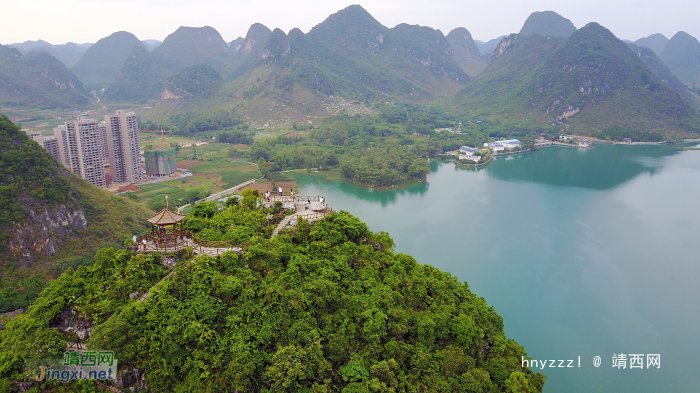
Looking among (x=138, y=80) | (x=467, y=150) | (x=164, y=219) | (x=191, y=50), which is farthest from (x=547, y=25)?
(x=164, y=219)

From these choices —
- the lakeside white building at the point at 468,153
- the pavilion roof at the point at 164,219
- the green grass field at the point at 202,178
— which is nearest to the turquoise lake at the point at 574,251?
the lakeside white building at the point at 468,153

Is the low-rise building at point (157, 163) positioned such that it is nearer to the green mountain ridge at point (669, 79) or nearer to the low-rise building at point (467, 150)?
the low-rise building at point (467, 150)

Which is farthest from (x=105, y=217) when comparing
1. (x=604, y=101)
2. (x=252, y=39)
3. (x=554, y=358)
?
(x=252, y=39)

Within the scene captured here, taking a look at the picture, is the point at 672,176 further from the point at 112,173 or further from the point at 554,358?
the point at 112,173

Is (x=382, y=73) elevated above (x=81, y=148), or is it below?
above

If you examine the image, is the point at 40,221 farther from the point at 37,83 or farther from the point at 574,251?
the point at 37,83

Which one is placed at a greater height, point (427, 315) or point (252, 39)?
point (252, 39)

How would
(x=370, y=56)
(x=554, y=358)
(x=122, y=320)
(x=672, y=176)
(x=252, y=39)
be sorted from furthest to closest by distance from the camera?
1. (x=252, y=39)
2. (x=370, y=56)
3. (x=672, y=176)
4. (x=554, y=358)
5. (x=122, y=320)

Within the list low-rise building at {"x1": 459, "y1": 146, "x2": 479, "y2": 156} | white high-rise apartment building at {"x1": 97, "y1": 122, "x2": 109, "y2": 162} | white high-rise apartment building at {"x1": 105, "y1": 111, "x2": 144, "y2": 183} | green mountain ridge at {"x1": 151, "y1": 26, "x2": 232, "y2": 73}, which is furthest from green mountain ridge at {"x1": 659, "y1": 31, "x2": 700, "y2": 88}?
green mountain ridge at {"x1": 151, "y1": 26, "x2": 232, "y2": 73}

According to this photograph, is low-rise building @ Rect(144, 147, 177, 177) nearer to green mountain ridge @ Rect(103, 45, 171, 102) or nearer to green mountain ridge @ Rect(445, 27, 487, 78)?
green mountain ridge @ Rect(103, 45, 171, 102)
